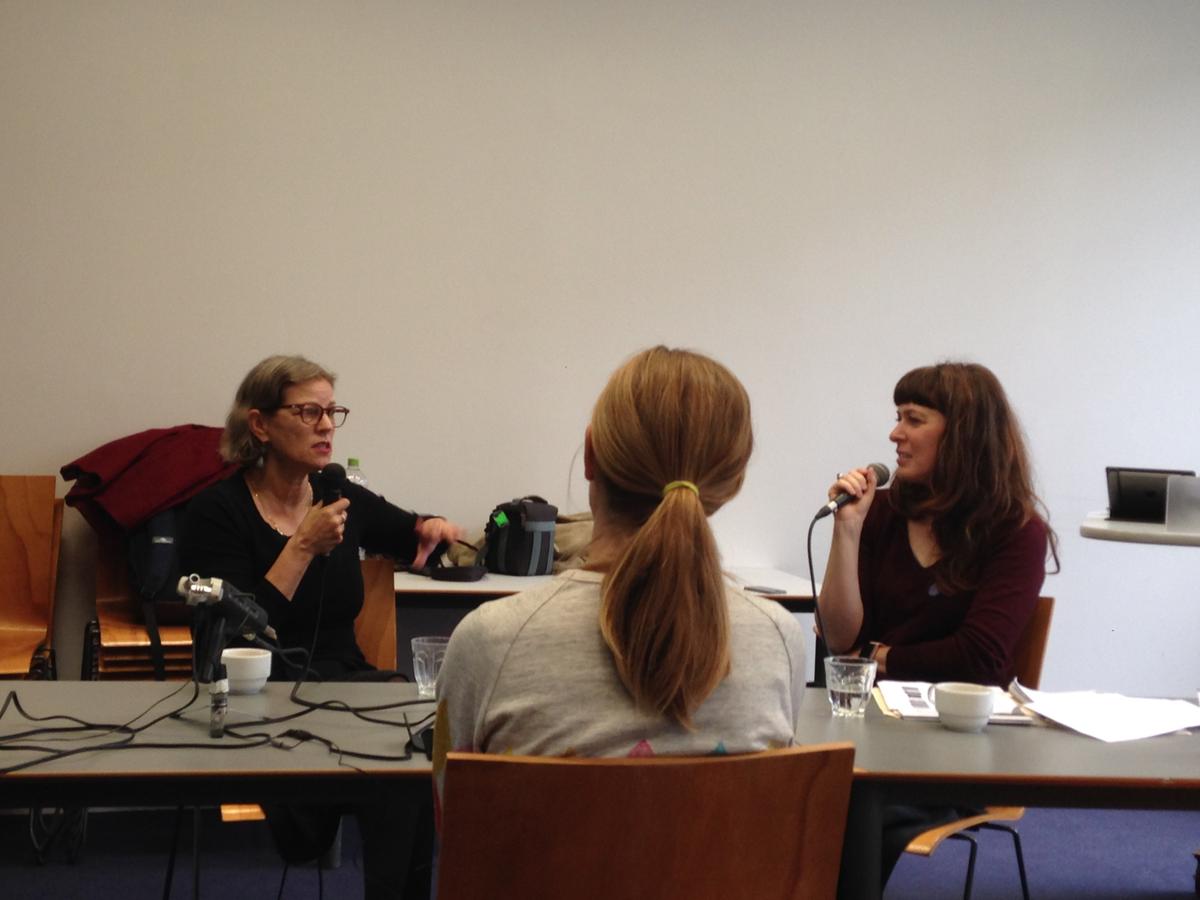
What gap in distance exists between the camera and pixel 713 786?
1160 mm

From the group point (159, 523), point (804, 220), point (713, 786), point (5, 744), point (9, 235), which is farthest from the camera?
point (804, 220)

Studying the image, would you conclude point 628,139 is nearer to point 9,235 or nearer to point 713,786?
point 9,235

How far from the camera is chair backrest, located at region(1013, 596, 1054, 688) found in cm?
253

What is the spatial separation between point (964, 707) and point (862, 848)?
0.39m

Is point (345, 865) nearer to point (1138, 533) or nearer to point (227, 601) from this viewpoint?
point (227, 601)

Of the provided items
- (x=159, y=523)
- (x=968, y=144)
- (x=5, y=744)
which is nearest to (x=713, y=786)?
(x=5, y=744)

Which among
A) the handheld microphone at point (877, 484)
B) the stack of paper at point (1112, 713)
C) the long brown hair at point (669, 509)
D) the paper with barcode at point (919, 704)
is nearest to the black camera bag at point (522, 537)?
the handheld microphone at point (877, 484)

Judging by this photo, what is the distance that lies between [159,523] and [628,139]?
1.97 metres

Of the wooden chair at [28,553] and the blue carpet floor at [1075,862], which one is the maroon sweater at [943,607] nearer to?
the blue carpet floor at [1075,862]

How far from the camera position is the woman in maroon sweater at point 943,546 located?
2.45 metres

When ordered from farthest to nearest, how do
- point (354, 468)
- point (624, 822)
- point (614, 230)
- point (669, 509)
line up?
point (614, 230)
point (354, 468)
point (669, 509)
point (624, 822)

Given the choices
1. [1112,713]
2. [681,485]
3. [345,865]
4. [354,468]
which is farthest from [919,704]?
[354,468]

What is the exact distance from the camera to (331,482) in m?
2.85

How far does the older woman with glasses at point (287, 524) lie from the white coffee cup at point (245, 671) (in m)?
0.53
